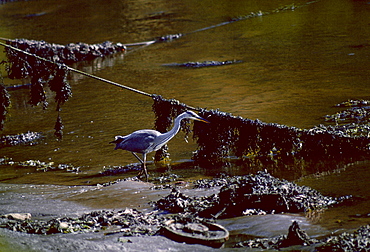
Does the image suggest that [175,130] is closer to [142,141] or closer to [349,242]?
[142,141]

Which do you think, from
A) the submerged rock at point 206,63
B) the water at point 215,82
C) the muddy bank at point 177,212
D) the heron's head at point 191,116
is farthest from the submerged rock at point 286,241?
the submerged rock at point 206,63

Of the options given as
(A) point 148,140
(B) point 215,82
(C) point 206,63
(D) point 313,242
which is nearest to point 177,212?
(D) point 313,242

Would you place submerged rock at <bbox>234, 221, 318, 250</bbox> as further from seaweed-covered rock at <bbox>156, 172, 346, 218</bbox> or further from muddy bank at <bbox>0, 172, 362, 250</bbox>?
seaweed-covered rock at <bbox>156, 172, 346, 218</bbox>

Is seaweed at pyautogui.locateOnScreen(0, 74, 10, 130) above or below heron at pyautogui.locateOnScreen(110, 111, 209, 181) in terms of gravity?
above

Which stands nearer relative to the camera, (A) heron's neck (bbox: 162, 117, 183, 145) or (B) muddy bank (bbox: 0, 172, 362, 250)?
(B) muddy bank (bbox: 0, 172, 362, 250)

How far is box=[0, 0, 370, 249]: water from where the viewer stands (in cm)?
1173

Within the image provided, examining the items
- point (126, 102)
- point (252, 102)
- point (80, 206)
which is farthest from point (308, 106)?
point (80, 206)

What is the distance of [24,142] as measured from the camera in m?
14.5

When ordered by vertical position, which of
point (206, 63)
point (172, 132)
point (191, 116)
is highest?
point (206, 63)

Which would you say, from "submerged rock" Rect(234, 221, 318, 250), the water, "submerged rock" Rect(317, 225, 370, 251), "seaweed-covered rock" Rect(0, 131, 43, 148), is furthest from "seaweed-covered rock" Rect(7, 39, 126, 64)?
"submerged rock" Rect(317, 225, 370, 251)

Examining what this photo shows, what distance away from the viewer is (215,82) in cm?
1781

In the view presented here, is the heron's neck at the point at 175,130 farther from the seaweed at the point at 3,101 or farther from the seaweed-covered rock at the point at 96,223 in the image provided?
the seaweed at the point at 3,101

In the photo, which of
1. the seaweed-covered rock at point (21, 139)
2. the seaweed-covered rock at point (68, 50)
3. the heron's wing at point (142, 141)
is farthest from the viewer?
the seaweed-covered rock at point (68, 50)

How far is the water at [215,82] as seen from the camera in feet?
38.5
